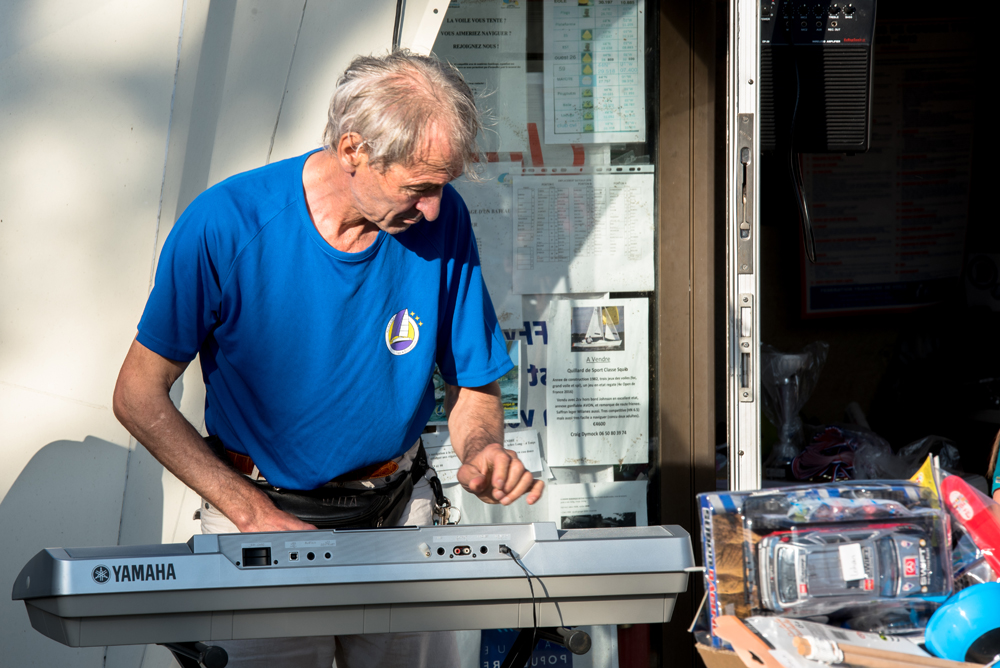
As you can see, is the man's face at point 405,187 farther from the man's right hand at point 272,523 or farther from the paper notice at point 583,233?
the paper notice at point 583,233

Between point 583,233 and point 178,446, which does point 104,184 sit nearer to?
point 178,446

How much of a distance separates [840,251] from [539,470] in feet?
6.91

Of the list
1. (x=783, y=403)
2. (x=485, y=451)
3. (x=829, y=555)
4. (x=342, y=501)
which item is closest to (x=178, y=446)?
(x=342, y=501)

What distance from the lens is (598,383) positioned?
104 inches

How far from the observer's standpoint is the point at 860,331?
3893 mm

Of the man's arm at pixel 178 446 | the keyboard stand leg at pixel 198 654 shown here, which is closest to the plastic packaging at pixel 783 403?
the man's arm at pixel 178 446

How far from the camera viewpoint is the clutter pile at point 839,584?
114 cm

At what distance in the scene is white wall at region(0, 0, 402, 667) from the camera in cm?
192

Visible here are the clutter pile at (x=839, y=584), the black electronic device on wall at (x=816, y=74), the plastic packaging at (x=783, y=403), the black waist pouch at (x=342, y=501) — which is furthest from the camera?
the plastic packaging at (x=783, y=403)

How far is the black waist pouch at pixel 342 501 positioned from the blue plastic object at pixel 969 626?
3.33ft

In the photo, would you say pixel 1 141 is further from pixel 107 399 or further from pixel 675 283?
pixel 675 283

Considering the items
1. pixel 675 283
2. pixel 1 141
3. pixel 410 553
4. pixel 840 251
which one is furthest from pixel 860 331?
pixel 1 141

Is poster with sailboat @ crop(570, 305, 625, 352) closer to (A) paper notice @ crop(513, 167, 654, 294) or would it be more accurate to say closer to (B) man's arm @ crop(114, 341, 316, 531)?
(A) paper notice @ crop(513, 167, 654, 294)

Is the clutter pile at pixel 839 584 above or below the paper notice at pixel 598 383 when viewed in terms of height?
below
